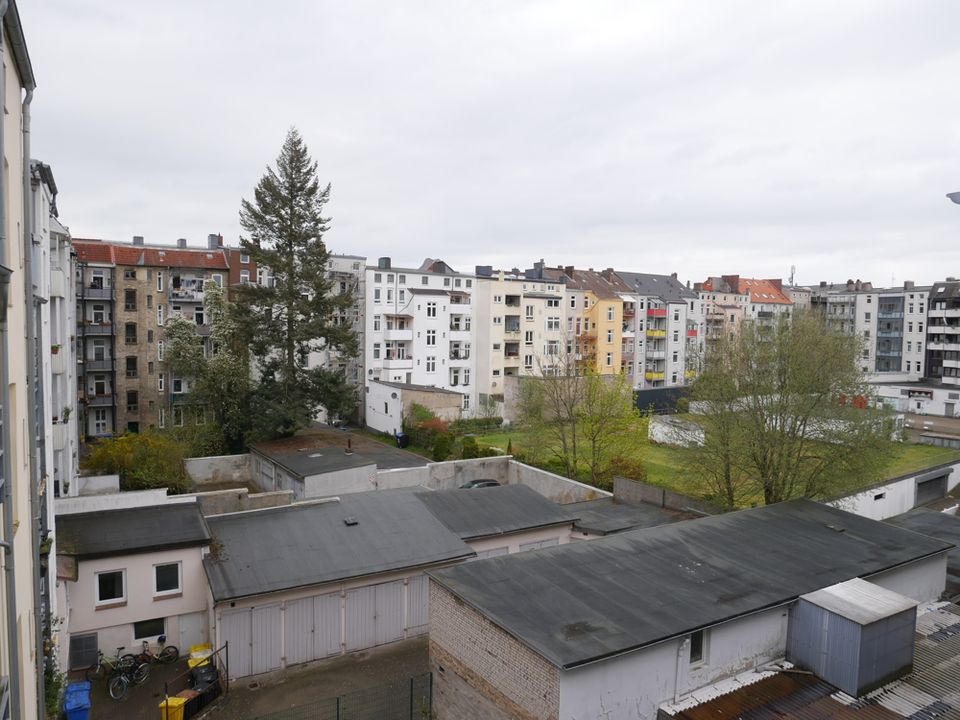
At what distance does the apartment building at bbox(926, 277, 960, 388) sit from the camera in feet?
234

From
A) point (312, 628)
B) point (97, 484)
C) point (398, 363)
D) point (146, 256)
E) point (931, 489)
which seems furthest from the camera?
point (398, 363)

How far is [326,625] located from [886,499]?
25.7 m

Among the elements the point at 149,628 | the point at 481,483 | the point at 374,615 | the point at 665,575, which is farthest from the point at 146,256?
the point at 665,575

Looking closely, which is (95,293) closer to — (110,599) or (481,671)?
(110,599)

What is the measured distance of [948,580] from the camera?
751 inches

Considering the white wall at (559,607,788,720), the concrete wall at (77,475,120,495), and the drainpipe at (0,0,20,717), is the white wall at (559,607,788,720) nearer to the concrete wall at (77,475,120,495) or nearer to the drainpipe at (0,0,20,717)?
the drainpipe at (0,0,20,717)

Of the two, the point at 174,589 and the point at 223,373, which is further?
the point at 223,373

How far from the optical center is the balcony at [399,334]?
51.3 metres

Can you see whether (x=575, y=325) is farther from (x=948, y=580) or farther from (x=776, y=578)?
(x=776, y=578)

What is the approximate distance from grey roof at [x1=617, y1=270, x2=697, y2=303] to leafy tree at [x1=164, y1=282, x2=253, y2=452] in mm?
47870

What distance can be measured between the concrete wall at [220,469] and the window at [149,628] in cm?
1766

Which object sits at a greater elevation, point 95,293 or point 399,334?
point 95,293

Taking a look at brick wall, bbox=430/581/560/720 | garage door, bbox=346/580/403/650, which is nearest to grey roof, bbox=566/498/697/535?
garage door, bbox=346/580/403/650

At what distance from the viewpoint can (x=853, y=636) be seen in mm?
12281
